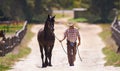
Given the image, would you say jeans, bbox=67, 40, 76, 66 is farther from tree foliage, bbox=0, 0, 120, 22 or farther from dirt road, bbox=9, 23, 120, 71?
tree foliage, bbox=0, 0, 120, 22

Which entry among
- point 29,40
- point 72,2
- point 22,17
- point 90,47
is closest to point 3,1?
point 22,17

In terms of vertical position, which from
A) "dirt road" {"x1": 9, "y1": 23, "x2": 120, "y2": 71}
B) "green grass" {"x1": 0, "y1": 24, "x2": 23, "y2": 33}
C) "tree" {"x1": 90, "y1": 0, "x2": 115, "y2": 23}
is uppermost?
"dirt road" {"x1": 9, "y1": 23, "x2": 120, "y2": 71}

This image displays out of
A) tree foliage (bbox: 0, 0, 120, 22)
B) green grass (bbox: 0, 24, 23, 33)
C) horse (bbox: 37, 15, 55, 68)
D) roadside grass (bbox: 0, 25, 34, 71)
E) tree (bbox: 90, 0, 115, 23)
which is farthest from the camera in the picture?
tree (bbox: 90, 0, 115, 23)

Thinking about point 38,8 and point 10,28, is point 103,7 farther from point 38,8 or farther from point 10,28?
point 10,28

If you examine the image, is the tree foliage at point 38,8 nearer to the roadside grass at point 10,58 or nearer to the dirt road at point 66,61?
the dirt road at point 66,61

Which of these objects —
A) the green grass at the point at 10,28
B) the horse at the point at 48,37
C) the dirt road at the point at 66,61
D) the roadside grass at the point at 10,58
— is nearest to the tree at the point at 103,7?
the green grass at the point at 10,28

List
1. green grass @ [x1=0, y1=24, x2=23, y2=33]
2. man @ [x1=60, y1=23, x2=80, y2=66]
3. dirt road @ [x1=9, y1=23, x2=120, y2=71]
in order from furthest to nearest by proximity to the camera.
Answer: green grass @ [x1=0, y1=24, x2=23, y2=33]
man @ [x1=60, y1=23, x2=80, y2=66]
dirt road @ [x1=9, y1=23, x2=120, y2=71]

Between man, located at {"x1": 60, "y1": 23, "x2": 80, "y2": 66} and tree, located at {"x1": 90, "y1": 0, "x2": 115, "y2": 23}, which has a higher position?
man, located at {"x1": 60, "y1": 23, "x2": 80, "y2": 66}

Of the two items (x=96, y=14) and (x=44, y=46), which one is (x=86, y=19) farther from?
Result: (x=44, y=46)

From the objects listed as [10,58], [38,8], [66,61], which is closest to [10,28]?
[38,8]

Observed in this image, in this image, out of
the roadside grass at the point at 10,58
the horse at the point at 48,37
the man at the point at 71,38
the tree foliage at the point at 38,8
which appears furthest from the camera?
the tree foliage at the point at 38,8

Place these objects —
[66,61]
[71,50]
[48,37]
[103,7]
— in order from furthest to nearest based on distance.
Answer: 1. [103,7]
2. [66,61]
3. [48,37]
4. [71,50]

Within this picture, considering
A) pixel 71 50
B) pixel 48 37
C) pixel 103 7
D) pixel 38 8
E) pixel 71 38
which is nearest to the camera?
pixel 71 38

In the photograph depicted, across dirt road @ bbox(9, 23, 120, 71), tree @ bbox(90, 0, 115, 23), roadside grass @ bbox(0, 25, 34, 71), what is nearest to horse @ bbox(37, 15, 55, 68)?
dirt road @ bbox(9, 23, 120, 71)
